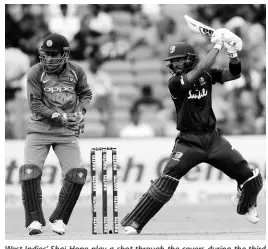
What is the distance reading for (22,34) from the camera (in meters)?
16.2

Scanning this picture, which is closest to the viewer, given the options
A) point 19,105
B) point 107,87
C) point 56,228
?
point 56,228

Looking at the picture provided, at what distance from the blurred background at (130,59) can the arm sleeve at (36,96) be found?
5.67 m

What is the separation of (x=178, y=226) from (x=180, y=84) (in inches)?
92.9

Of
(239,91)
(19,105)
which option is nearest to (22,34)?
(19,105)

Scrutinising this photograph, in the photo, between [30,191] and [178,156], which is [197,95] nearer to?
[178,156]

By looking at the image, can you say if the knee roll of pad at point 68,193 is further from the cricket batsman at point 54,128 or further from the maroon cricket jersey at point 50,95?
the maroon cricket jersey at point 50,95

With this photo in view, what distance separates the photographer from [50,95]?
8898mm

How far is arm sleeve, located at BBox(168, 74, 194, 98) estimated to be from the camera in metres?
8.54

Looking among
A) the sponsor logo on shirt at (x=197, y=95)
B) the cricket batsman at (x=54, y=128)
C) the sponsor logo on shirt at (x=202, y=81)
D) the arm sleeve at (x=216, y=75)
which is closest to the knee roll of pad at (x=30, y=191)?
the cricket batsman at (x=54, y=128)

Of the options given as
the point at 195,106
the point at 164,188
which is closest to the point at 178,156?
the point at 164,188

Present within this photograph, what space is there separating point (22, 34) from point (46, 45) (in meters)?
7.58

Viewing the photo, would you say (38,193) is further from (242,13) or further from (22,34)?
(242,13)

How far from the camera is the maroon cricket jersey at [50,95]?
884 centimetres

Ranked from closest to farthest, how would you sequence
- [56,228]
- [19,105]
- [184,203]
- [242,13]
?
[56,228] < [184,203] < [19,105] < [242,13]
